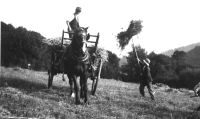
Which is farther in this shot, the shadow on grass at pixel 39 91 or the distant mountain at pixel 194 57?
the distant mountain at pixel 194 57

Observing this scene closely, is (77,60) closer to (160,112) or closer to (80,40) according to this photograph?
(80,40)

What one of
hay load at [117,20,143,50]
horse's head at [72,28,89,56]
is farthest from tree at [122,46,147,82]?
horse's head at [72,28,89,56]

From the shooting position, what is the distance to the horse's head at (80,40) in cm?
1332

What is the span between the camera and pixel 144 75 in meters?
19.7

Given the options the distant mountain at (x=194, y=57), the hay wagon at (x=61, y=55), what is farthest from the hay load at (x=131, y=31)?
the distant mountain at (x=194, y=57)

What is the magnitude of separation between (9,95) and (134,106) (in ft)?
17.7

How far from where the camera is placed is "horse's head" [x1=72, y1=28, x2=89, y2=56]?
13320 millimetres

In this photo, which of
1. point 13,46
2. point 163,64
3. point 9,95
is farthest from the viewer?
point 163,64

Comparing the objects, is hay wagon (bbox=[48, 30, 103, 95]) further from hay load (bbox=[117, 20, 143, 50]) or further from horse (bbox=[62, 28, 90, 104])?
hay load (bbox=[117, 20, 143, 50])

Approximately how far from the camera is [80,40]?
43.8ft

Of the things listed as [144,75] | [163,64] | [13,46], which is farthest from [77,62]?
[163,64]

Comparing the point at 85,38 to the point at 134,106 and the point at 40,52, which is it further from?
the point at 40,52

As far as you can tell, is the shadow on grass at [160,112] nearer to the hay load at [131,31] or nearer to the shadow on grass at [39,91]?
the shadow on grass at [39,91]

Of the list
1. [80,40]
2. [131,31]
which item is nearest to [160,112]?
[80,40]
